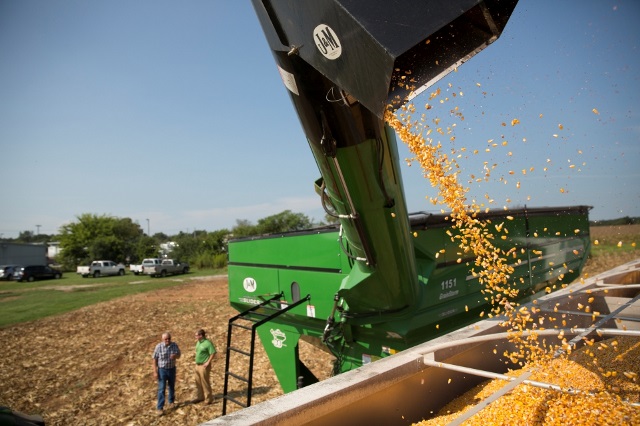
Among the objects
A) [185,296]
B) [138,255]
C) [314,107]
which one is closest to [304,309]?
[314,107]

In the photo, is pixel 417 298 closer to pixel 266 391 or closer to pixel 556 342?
pixel 556 342

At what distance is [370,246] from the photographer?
332cm

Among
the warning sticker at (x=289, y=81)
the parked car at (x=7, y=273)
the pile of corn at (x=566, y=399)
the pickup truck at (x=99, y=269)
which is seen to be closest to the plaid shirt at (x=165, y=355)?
the pile of corn at (x=566, y=399)

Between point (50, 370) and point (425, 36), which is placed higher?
point (425, 36)

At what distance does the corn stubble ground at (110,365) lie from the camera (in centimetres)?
683

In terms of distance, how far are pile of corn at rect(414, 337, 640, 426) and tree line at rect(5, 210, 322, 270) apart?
36.0m

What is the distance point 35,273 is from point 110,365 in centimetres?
3207

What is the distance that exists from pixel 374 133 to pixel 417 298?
A: 192 cm

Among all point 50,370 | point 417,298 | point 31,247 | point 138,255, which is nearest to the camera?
point 417,298

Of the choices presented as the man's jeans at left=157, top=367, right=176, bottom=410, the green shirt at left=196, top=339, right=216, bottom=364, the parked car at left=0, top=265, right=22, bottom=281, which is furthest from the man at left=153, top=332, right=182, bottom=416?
the parked car at left=0, top=265, right=22, bottom=281

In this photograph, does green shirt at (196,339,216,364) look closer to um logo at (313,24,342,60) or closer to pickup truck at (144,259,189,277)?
um logo at (313,24,342,60)

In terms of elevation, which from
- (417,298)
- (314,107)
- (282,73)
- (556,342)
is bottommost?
(556,342)

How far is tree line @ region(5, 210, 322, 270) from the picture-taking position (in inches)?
1607

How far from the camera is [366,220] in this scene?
3.15 metres
